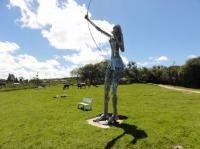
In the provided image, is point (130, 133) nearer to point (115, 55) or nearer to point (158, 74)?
point (115, 55)

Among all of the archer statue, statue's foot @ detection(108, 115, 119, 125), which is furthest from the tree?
the archer statue

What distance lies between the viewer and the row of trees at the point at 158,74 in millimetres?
98500

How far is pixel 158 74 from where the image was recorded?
390ft

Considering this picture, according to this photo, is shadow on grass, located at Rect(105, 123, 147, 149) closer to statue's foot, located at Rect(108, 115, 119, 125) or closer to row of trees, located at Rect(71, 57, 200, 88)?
statue's foot, located at Rect(108, 115, 119, 125)

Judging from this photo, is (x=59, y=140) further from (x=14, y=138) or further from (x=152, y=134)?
(x=152, y=134)

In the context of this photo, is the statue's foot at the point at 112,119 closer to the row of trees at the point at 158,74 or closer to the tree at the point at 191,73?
the row of trees at the point at 158,74

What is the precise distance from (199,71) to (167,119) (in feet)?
272

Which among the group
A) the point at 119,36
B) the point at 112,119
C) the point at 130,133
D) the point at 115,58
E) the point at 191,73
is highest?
the point at 191,73

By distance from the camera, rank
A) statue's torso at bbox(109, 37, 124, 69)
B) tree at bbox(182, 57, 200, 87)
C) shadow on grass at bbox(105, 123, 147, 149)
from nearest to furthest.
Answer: shadow on grass at bbox(105, 123, 147, 149) < statue's torso at bbox(109, 37, 124, 69) < tree at bbox(182, 57, 200, 87)

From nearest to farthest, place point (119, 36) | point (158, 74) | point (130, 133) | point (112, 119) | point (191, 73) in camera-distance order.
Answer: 1. point (130, 133)
2. point (119, 36)
3. point (112, 119)
4. point (191, 73)
5. point (158, 74)

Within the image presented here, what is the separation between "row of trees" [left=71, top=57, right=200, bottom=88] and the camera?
9850 cm

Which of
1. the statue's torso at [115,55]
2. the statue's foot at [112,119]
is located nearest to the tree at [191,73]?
the statue's foot at [112,119]

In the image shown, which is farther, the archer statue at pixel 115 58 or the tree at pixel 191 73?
the tree at pixel 191 73

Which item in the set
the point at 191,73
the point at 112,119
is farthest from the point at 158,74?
the point at 112,119
